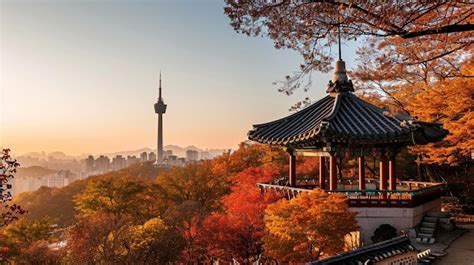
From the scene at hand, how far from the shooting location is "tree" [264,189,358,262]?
12.8 metres

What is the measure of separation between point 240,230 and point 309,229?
5.84 metres

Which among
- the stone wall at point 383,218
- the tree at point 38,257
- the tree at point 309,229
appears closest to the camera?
the tree at point 309,229

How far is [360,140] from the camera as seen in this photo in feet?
55.2

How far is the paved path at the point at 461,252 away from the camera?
13.4 metres

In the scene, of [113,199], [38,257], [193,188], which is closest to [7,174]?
[38,257]

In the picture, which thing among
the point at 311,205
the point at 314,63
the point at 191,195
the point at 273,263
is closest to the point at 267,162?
the point at 191,195

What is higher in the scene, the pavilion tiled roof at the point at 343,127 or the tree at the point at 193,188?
the pavilion tiled roof at the point at 343,127

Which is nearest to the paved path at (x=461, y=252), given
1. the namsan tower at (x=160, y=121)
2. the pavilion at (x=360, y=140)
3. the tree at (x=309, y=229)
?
the pavilion at (x=360, y=140)

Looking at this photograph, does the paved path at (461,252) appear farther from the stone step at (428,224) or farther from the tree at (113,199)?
the tree at (113,199)

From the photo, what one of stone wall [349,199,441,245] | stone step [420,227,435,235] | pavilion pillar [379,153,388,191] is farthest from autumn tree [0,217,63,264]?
stone step [420,227,435,235]

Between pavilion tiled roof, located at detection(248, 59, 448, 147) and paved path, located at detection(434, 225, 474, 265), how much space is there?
440 cm

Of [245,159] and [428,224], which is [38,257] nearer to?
[245,159]

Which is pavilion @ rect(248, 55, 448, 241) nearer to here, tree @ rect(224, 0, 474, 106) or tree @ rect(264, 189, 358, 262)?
tree @ rect(264, 189, 358, 262)

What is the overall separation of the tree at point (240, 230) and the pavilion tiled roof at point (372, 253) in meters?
7.59
